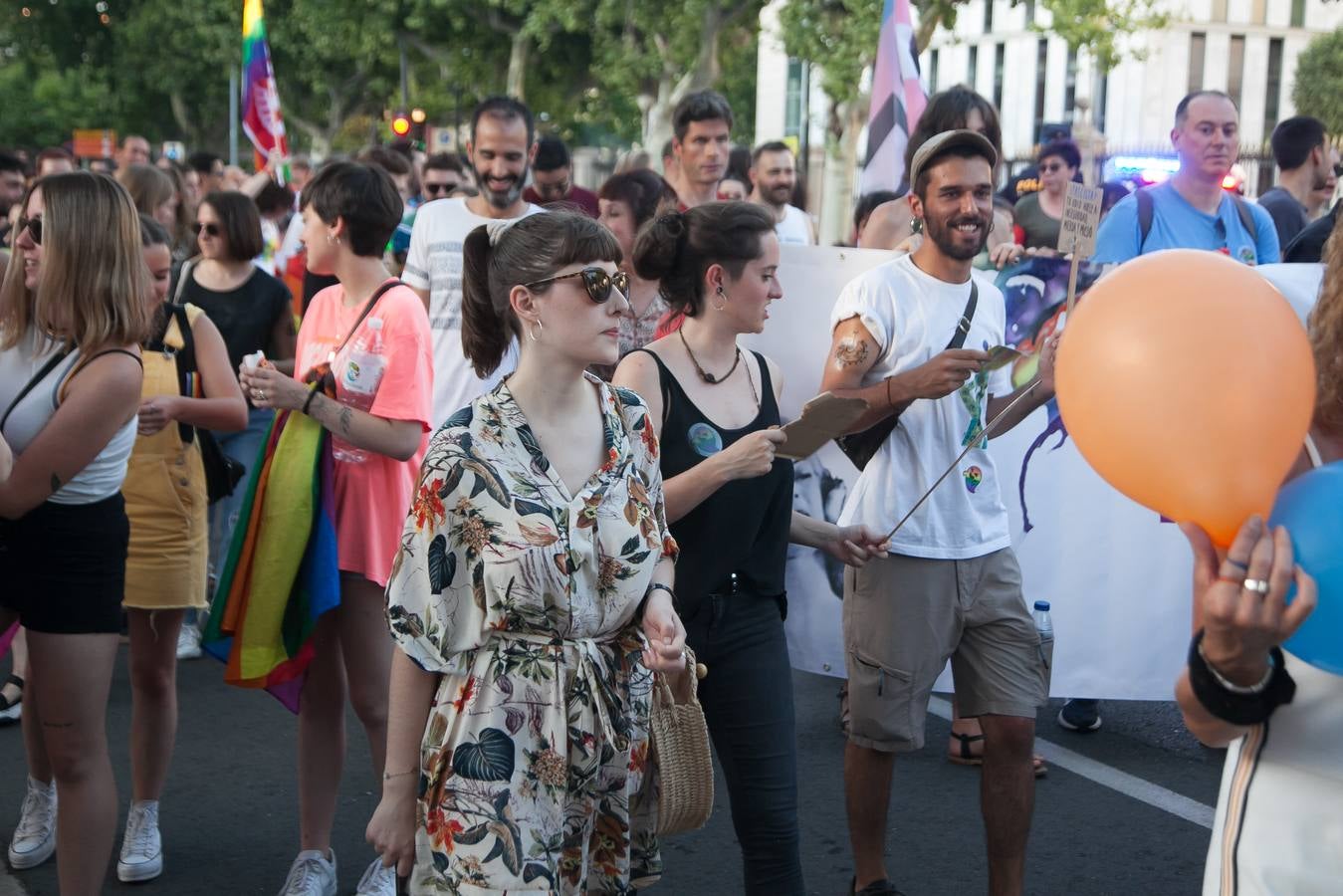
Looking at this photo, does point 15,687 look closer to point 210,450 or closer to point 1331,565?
A: point 210,450

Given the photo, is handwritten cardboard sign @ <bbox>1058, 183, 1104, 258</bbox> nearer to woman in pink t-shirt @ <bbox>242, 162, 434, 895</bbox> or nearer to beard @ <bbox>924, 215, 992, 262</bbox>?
beard @ <bbox>924, 215, 992, 262</bbox>

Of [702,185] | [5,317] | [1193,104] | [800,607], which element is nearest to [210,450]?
[5,317]

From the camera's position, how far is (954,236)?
4.16 m

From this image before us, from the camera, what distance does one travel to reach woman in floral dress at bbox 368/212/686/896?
9.10 feet

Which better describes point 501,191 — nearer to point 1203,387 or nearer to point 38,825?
point 38,825

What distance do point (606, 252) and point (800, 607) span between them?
268 cm

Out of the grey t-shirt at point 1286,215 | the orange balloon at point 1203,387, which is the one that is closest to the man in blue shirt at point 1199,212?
the grey t-shirt at point 1286,215

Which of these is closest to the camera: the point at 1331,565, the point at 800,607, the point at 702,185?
the point at 1331,565

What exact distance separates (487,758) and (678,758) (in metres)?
0.44

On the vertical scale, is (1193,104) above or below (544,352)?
above

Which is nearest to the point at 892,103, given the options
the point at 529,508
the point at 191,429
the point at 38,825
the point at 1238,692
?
the point at 191,429

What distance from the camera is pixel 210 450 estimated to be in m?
5.11

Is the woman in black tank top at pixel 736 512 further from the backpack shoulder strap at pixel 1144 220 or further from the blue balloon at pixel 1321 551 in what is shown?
the backpack shoulder strap at pixel 1144 220

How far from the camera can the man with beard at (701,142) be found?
7184 millimetres
